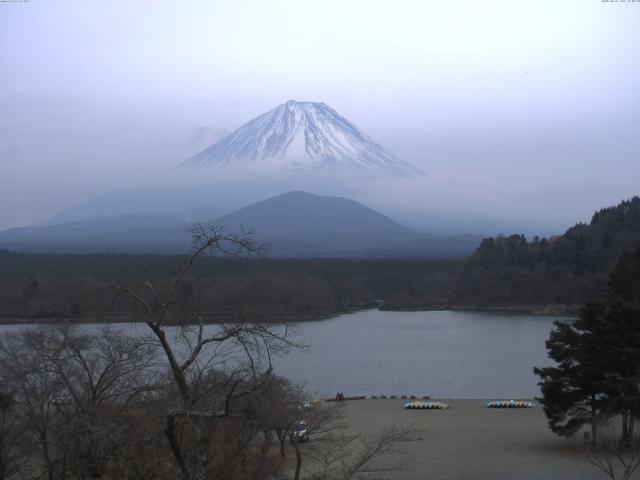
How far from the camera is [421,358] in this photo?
23.4m

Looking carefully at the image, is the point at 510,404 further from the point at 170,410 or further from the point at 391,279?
the point at 391,279

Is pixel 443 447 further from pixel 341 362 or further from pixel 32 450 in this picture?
pixel 341 362

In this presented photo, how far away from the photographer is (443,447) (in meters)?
11.6

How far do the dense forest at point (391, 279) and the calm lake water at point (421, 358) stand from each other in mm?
5043

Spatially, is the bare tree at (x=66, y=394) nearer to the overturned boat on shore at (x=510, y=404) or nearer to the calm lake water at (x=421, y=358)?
the calm lake water at (x=421, y=358)

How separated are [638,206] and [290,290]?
22219mm

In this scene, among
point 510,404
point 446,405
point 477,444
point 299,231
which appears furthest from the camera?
point 299,231

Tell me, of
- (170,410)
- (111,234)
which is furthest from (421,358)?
(111,234)

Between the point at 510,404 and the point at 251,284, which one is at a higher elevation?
the point at 251,284

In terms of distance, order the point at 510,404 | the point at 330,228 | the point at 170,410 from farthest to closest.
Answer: the point at 330,228, the point at 510,404, the point at 170,410

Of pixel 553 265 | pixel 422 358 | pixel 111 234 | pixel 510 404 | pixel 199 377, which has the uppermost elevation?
pixel 111 234

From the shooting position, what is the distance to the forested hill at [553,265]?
140 feet

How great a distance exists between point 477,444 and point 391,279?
4039 cm

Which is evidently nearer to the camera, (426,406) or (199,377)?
(199,377)
